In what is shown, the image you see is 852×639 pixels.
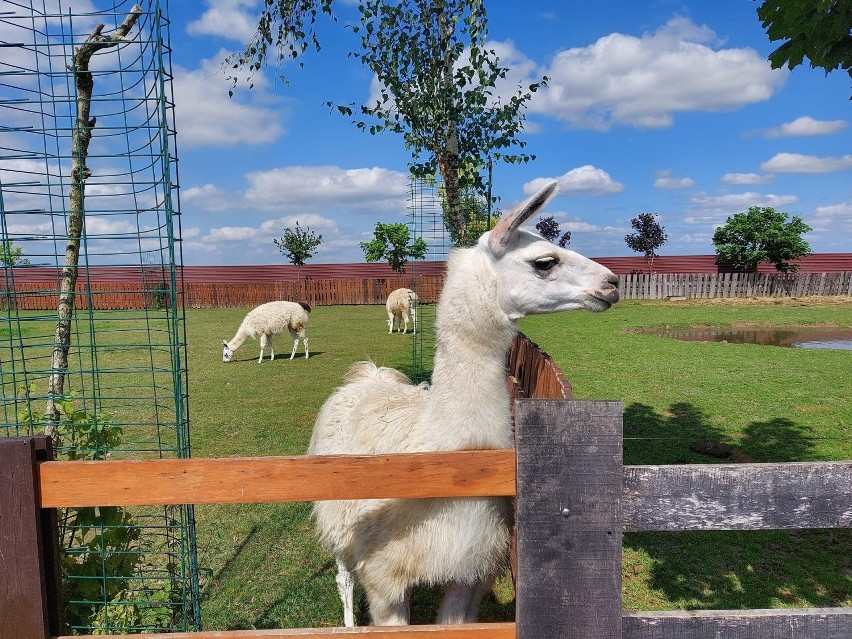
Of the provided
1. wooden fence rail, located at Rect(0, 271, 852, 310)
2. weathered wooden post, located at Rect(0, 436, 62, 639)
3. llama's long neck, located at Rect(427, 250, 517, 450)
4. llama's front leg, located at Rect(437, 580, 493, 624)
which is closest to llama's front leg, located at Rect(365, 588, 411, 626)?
llama's front leg, located at Rect(437, 580, 493, 624)

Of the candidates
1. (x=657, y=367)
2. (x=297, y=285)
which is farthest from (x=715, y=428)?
(x=297, y=285)

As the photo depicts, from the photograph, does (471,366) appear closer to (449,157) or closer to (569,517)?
(569,517)

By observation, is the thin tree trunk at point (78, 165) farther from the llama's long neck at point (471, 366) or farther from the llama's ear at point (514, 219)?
the llama's ear at point (514, 219)

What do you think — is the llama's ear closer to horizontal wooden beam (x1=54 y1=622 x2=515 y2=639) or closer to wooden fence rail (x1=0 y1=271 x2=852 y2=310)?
horizontal wooden beam (x1=54 y1=622 x2=515 y2=639)

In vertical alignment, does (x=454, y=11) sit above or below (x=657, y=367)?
above

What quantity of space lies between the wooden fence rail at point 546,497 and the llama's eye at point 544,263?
987mm

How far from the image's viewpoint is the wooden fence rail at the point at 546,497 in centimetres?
176

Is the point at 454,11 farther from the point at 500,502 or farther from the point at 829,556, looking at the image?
the point at 829,556

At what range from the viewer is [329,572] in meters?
4.47

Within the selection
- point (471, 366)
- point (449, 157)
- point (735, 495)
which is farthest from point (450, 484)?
point (449, 157)

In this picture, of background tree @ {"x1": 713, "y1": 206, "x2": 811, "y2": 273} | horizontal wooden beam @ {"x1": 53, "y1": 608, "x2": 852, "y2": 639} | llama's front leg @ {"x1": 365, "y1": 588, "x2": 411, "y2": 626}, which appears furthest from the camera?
background tree @ {"x1": 713, "y1": 206, "x2": 811, "y2": 273}

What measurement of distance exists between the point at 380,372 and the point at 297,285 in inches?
1199

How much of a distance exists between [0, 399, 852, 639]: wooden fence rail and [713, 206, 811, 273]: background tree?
33512 millimetres

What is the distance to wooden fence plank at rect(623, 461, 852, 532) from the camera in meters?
1.80
